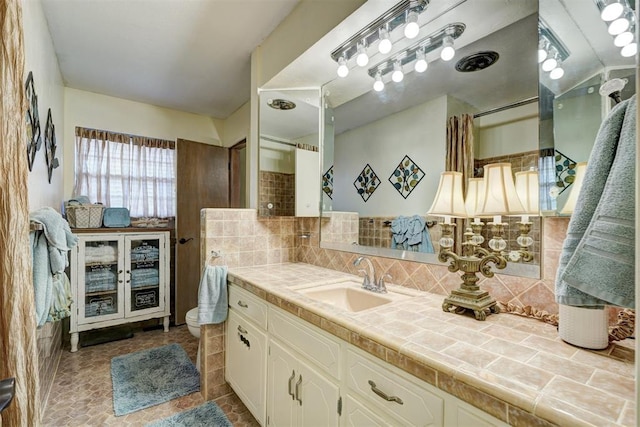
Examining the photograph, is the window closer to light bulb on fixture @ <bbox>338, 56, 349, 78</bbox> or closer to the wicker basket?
the wicker basket

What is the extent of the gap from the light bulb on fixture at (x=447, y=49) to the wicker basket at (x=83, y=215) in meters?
3.19

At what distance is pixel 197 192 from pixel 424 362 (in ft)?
10.6

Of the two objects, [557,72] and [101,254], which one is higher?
[557,72]

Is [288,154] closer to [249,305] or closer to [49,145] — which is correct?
[249,305]

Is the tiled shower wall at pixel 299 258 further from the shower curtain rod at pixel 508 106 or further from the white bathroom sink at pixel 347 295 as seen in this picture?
the shower curtain rod at pixel 508 106

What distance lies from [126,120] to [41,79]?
1520 millimetres

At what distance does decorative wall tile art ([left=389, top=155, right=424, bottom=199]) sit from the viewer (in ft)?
5.01

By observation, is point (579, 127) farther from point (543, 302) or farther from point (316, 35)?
point (316, 35)

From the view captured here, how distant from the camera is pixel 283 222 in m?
2.31

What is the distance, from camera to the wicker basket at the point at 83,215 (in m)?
2.69

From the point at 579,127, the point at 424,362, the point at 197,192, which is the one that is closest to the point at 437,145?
the point at 579,127

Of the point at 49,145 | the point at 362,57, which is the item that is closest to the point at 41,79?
the point at 49,145

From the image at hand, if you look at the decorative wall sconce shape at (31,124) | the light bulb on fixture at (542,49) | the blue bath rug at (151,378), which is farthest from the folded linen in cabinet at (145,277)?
the light bulb on fixture at (542,49)

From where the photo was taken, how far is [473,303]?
104 centimetres
